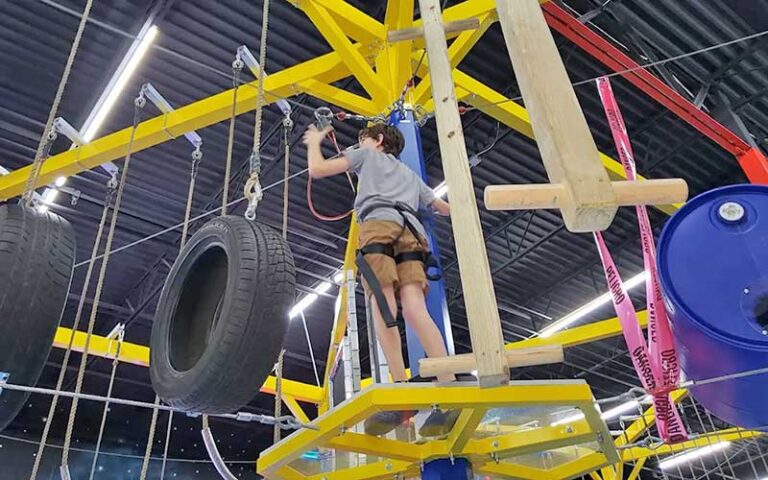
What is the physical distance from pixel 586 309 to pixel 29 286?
380 inches

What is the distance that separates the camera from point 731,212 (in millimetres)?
2582

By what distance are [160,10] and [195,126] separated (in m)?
1.80

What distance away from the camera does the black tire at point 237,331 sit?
2.03m

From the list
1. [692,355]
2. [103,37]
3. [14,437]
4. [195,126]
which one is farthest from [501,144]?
[14,437]

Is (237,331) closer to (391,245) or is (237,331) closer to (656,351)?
(391,245)

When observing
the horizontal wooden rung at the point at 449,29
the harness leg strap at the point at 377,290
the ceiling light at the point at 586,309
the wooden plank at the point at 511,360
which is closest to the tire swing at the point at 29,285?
the harness leg strap at the point at 377,290

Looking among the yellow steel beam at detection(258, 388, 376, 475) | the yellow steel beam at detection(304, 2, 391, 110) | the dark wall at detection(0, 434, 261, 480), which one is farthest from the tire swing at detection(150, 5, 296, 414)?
the dark wall at detection(0, 434, 261, 480)

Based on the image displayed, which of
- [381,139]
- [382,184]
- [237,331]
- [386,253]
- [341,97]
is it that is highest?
[341,97]

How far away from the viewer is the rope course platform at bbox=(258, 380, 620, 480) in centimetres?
221

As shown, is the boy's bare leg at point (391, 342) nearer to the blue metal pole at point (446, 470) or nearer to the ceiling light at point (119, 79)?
the blue metal pole at point (446, 470)

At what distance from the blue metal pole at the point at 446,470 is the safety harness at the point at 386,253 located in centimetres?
69

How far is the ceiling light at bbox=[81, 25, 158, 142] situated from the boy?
403cm

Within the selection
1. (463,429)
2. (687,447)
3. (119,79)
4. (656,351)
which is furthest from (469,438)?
(119,79)

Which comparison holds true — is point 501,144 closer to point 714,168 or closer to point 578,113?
point 714,168
